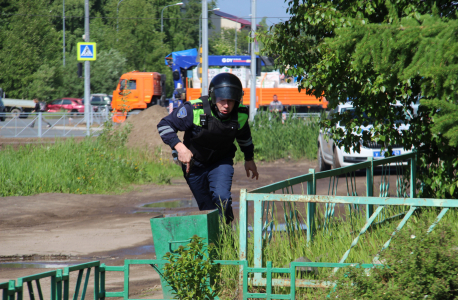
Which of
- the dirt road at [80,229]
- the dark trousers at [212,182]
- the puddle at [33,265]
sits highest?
the dark trousers at [212,182]

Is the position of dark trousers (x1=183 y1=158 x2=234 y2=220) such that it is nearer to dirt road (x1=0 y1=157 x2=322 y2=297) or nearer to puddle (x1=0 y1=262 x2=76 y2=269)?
dirt road (x1=0 y1=157 x2=322 y2=297)

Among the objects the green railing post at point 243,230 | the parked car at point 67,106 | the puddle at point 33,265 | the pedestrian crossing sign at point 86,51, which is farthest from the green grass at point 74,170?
the parked car at point 67,106

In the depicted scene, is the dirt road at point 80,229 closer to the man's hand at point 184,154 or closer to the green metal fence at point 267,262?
the green metal fence at point 267,262

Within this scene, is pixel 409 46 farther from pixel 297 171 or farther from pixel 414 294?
pixel 297 171

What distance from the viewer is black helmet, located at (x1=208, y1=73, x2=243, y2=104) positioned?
4746 millimetres

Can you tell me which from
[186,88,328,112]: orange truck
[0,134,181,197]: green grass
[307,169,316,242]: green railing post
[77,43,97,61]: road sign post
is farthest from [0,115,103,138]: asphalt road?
[307,169,316,242]: green railing post

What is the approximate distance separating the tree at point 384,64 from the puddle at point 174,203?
4117 millimetres

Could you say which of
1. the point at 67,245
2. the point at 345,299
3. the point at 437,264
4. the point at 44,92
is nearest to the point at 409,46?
the point at 437,264

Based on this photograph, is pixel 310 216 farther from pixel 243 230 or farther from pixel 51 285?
pixel 51 285

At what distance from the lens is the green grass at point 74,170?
36.0 feet

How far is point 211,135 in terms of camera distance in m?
4.85

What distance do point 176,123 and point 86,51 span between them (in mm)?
17902

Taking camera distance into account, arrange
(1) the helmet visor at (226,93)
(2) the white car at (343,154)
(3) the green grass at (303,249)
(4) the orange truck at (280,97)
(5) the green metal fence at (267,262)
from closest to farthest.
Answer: (5) the green metal fence at (267,262), (3) the green grass at (303,249), (1) the helmet visor at (226,93), (2) the white car at (343,154), (4) the orange truck at (280,97)

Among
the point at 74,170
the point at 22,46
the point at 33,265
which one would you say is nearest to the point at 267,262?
the point at 33,265
